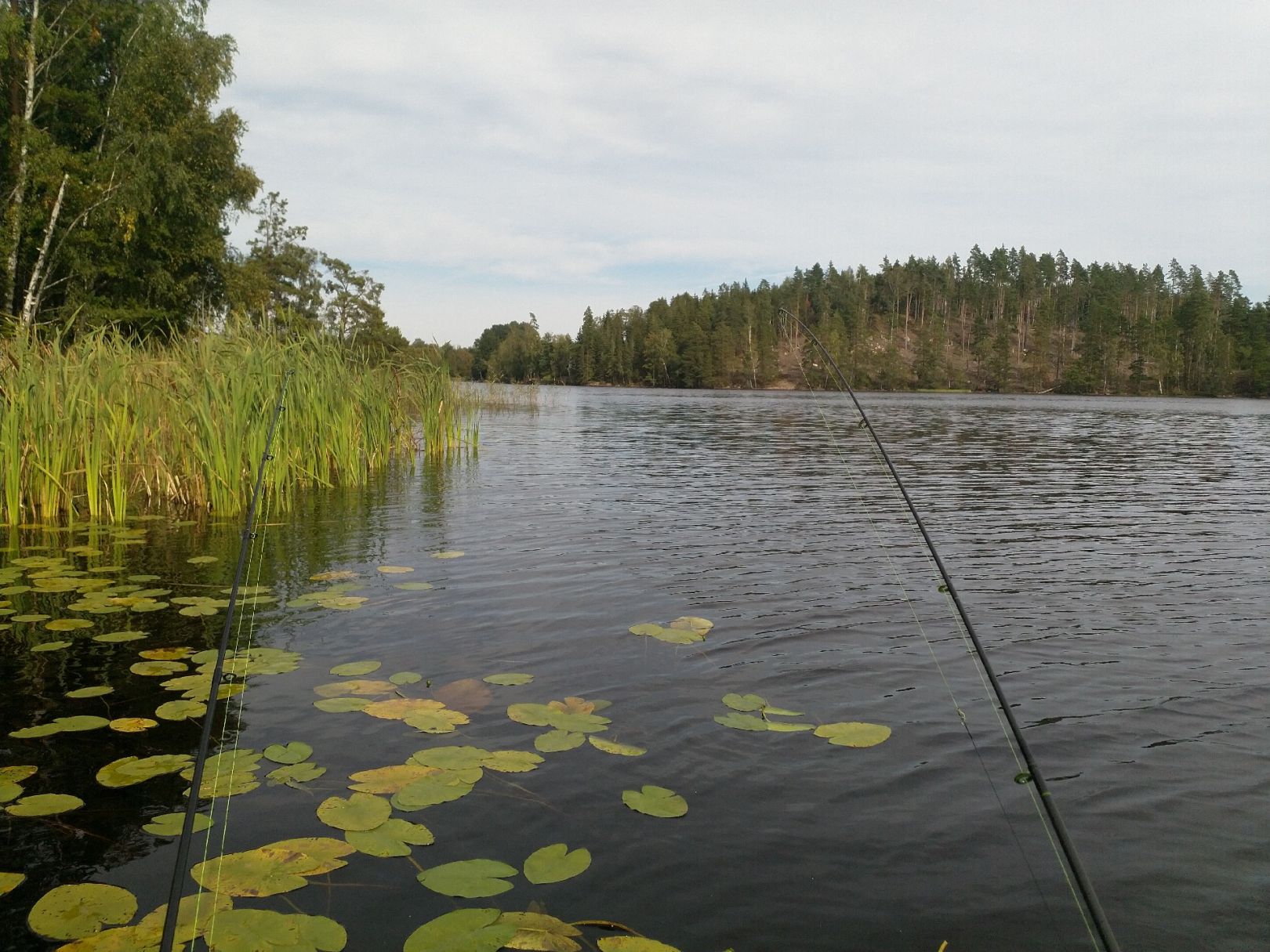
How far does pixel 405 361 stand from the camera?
59.9ft

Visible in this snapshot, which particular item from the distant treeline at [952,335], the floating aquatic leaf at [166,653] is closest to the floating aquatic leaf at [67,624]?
the floating aquatic leaf at [166,653]

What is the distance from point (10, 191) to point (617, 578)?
25.0m

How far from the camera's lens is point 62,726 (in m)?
4.61

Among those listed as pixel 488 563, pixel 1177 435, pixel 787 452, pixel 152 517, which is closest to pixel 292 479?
pixel 152 517

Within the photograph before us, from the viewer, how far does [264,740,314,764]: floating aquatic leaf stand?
→ 4.38 meters

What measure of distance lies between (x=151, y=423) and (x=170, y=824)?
863cm

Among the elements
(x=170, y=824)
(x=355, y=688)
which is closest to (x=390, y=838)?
(x=170, y=824)

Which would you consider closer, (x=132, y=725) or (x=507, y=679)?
(x=132, y=725)

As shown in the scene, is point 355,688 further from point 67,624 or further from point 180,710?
point 67,624

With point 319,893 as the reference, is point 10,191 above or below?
above

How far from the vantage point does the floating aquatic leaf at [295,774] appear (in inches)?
163

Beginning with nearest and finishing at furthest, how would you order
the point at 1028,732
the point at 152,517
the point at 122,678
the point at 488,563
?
the point at 1028,732 → the point at 122,678 → the point at 488,563 → the point at 152,517

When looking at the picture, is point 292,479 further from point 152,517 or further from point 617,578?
point 617,578

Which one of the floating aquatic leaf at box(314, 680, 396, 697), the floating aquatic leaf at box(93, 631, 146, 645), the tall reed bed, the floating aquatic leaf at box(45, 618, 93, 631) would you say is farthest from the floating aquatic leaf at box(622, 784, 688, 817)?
the tall reed bed
